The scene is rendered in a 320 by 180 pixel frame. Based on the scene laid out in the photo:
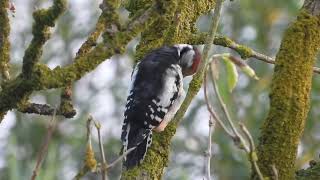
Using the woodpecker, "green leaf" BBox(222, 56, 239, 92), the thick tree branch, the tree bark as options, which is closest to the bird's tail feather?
the woodpecker

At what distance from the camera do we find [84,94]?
1038cm

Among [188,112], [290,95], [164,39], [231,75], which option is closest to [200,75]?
[290,95]

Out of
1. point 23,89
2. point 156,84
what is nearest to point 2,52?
point 23,89

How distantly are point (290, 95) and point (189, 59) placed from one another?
5.64 ft

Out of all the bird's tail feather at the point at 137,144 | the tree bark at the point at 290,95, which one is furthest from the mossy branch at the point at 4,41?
the bird's tail feather at the point at 137,144

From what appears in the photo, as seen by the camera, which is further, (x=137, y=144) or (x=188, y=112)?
(x=188, y=112)

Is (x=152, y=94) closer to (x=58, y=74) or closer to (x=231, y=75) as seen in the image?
(x=231, y=75)

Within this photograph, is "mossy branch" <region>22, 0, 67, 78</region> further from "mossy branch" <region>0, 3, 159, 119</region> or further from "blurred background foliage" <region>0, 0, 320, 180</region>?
"blurred background foliage" <region>0, 0, 320, 180</region>

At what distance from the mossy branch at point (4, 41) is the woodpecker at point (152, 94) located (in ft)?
4.84

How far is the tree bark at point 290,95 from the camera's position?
2307 millimetres

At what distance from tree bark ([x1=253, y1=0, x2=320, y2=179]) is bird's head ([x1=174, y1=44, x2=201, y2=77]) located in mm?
1461

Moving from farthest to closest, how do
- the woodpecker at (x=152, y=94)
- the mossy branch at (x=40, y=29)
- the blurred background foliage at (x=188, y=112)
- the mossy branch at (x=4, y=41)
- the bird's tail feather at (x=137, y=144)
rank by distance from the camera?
the blurred background foliage at (x=188, y=112) < the woodpecker at (x=152, y=94) < the bird's tail feather at (x=137, y=144) < the mossy branch at (x=4, y=41) < the mossy branch at (x=40, y=29)

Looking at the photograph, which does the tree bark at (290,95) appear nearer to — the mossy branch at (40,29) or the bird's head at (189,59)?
the mossy branch at (40,29)

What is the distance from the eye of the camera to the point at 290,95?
7.72 feet
